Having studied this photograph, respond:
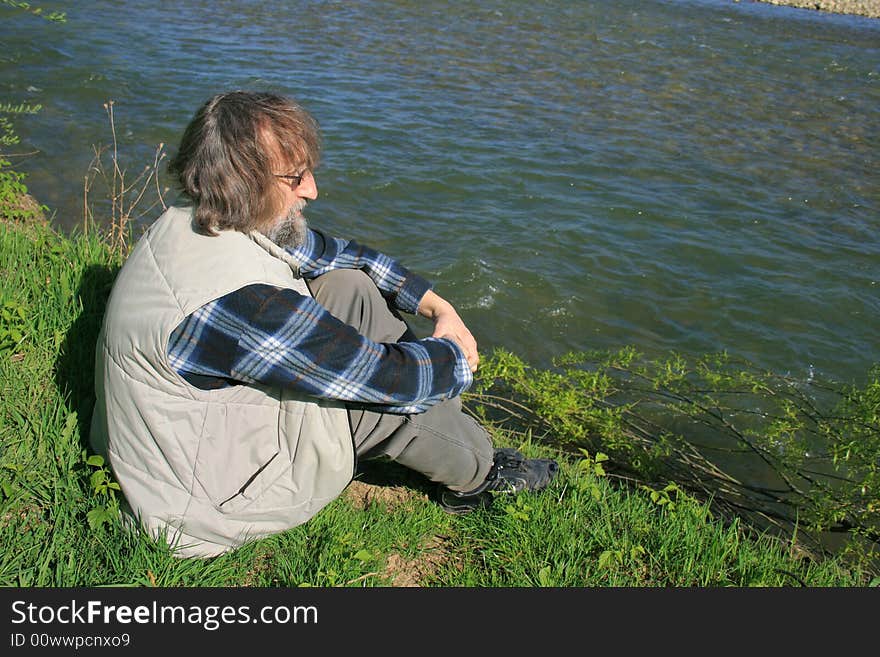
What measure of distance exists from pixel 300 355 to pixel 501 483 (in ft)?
4.18

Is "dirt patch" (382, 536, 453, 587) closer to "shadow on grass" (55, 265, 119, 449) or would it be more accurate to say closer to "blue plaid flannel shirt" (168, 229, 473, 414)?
"blue plaid flannel shirt" (168, 229, 473, 414)

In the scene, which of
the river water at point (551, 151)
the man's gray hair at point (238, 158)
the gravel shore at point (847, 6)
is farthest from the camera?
the gravel shore at point (847, 6)

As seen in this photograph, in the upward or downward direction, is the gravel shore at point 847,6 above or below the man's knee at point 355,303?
above

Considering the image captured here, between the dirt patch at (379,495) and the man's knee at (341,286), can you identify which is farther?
the dirt patch at (379,495)

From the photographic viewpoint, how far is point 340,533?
294cm

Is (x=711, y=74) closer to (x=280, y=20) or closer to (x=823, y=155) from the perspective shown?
(x=823, y=155)

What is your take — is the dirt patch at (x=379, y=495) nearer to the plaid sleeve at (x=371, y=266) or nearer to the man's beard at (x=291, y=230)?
the plaid sleeve at (x=371, y=266)

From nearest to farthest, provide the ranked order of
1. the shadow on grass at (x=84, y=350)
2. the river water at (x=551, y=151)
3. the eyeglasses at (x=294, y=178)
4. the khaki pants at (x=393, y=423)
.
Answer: the eyeglasses at (x=294, y=178)
the khaki pants at (x=393, y=423)
the shadow on grass at (x=84, y=350)
the river water at (x=551, y=151)

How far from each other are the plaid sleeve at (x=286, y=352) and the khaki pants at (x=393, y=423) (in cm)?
22

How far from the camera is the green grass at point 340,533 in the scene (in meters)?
2.61

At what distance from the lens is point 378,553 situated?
9.69ft

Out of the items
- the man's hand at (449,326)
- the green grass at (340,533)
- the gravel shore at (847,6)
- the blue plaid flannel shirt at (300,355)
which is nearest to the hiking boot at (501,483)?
the green grass at (340,533)

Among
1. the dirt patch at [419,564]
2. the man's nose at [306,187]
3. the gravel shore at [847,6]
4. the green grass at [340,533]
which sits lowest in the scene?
the dirt patch at [419,564]

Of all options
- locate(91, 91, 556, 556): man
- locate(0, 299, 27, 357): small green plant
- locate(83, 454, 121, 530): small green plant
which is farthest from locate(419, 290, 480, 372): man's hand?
locate(0, 299, 27, 357): small green plant
